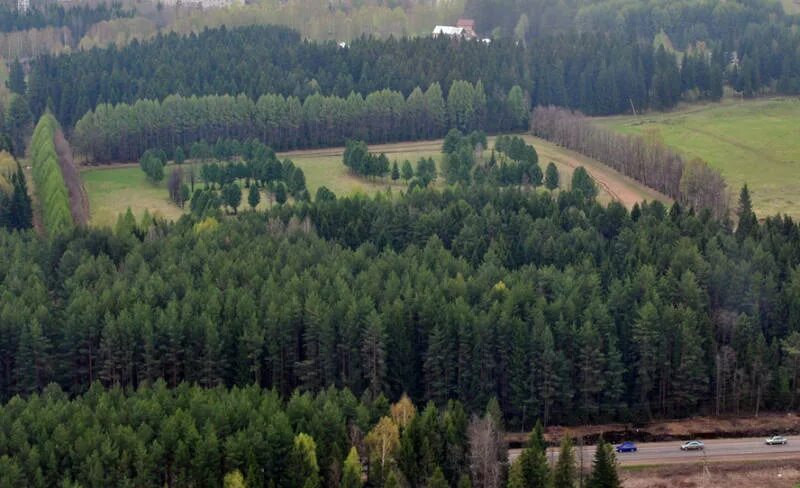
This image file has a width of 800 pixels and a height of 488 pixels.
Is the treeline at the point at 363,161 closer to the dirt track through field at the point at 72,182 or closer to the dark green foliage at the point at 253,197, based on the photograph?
the dark green foliage at the point at 253,197

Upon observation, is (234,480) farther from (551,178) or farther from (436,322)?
(551,178)

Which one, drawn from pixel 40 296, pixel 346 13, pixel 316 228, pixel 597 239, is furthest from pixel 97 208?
pixel 346 13

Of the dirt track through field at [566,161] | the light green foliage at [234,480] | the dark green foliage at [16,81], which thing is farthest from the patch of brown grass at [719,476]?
the dark green foliage at [16,81]

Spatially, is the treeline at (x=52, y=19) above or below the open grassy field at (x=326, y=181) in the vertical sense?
above

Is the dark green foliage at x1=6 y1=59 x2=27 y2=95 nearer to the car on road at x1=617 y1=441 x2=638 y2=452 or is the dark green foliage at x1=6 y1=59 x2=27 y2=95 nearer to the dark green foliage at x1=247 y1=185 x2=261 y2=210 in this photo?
the dark green foliage at x1=247 y1=185 x2=261 y2=210

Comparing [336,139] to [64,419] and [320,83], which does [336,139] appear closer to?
[320,83]

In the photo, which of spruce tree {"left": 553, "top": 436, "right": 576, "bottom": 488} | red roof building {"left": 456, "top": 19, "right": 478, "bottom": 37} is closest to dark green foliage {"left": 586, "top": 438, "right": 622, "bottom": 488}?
spruce tree {"left": 553, "top": 436, "right": 576, "bottom": 488}
